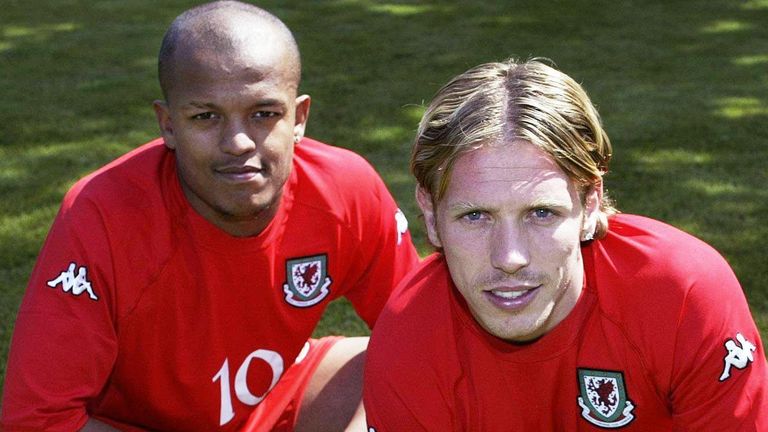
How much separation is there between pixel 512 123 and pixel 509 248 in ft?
0.90

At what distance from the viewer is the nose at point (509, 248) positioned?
2500 millimetres

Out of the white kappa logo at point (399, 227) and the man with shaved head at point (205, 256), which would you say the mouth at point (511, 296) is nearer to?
the man with shaved head at point (205, 256)

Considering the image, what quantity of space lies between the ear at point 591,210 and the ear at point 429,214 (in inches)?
13.1

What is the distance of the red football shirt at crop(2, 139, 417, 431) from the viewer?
9.63ft

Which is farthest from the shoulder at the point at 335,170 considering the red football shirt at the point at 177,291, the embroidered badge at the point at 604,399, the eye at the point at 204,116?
the embroidered badge at the point at 604,399

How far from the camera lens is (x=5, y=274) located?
4.61 metres

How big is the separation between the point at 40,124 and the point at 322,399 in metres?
3.45

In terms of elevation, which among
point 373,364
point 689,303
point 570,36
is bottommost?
point 570,36

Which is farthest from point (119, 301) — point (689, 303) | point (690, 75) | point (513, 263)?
point (690, 75)

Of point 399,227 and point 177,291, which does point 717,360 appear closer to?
point 399,227

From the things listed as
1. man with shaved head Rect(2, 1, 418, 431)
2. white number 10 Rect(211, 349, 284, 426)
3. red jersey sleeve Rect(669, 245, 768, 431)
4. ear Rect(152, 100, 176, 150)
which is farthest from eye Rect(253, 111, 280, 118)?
red jersey sleeve Rect(669, 245, 768, 431)

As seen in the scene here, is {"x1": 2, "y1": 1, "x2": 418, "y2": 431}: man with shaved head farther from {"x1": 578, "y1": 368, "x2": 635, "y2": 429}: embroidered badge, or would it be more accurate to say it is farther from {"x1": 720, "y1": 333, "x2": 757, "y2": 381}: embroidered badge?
{"x1": 720, "y1": 333, "x2": 757, "y2": 381}: embroidered badge

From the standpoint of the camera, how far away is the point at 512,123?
8.41ft

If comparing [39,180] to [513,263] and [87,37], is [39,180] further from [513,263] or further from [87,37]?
[513,263]
